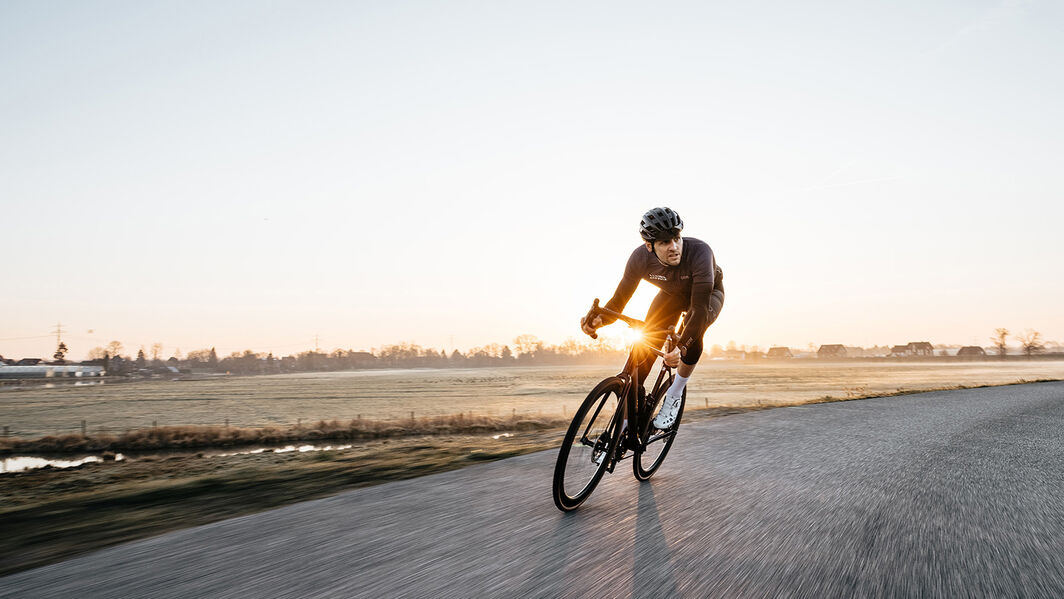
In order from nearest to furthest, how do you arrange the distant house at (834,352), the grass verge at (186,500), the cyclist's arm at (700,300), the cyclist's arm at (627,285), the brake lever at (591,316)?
the grass verge at (186,500)
the cyclist's arm at (700,300)
the brake lever at (591,316)
the cyclist's arm at (627,285)
the distant house at (834,352)

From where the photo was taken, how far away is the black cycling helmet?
4.56 m

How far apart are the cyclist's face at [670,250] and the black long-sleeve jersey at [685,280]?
3.8 inches

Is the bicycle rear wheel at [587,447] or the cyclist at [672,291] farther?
the cyclist at [672,291]

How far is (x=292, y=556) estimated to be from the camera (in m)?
3.12

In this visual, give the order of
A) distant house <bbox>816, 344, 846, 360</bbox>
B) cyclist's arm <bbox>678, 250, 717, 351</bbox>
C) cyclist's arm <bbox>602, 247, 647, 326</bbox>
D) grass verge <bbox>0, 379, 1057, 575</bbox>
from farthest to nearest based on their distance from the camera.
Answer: distant house <bbox>816, 344, 846, 360</bbox>, cyclist's arm <bbox>602, 247, 647, 326</bbox>, cyclist's arm <bbox>678, 250, 717, 351</bbox>, grass verge <bbox>0, 379, 1057, 575</bbox>

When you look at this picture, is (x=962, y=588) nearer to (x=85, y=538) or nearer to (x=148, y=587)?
(x=148, y=587)

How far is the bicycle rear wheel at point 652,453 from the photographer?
5.04 m

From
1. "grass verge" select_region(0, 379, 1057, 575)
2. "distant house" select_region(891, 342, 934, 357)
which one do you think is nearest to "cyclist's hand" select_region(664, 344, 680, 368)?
"grass verge" select_region(0, 379, 1057, 575)

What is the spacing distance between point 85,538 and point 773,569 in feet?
14.0

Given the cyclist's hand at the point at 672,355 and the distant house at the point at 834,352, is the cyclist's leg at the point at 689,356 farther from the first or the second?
the distant house at the point at 834,352

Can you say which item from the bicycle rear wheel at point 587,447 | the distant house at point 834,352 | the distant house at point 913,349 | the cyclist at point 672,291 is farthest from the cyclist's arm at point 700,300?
the distant house at point 834,352

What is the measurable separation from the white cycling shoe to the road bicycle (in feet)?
0.20

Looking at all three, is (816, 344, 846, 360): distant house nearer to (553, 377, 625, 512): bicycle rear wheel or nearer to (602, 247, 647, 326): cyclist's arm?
(602, 247, 647, 326): cyclist's arm

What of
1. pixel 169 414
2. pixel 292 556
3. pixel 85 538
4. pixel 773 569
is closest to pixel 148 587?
pixel 292 556
